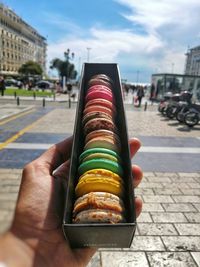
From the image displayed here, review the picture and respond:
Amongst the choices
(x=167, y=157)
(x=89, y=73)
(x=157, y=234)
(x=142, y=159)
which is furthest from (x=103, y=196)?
(x=167, y=157)

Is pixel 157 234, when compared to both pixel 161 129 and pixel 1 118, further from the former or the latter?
pixel 1 118

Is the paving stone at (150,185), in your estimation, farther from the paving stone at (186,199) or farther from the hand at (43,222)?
the hand at (43,222)

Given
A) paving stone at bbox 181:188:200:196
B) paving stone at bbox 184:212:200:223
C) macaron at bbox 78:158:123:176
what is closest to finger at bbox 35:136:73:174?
macaron at bbox 78:158:123:176

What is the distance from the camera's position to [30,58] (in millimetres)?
136750

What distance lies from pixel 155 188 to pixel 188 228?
1.64 m

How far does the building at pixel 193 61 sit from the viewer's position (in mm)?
113213

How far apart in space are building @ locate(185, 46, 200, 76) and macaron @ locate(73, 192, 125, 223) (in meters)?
119

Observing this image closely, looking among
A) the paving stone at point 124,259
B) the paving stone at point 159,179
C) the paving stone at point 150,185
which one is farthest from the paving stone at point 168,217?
the paving stone at point 159,179

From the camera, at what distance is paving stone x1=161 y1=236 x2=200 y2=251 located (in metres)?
3.76

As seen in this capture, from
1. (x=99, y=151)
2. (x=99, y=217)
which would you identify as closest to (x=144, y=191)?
(x=99, y=151)

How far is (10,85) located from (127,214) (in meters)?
62.0

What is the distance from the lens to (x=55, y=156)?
253cm

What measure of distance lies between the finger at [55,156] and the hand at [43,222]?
0.08 metres

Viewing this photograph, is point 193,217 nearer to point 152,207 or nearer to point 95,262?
point 152,207
